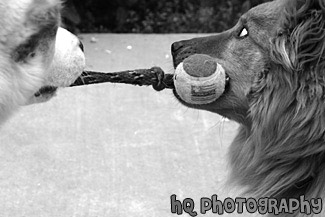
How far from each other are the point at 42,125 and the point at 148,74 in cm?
144

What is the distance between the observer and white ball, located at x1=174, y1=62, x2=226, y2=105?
273 cm

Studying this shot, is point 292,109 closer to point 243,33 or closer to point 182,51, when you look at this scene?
point 243,33

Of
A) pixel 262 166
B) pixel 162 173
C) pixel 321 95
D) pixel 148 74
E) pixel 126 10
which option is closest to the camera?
pixel 321 95

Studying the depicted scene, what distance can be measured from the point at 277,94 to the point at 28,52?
968 mm

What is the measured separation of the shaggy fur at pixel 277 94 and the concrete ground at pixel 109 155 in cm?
83

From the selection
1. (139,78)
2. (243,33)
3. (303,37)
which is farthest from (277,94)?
(139,78)

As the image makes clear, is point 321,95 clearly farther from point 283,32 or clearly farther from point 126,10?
point 126,10

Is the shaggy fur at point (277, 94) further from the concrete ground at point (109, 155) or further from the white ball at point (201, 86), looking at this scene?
the concrete ground at point (109, 155)

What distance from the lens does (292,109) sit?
2578 mm

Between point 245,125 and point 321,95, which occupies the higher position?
point 321,95

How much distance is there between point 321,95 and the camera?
248 centimetres

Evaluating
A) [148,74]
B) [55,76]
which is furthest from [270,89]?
[55,76]

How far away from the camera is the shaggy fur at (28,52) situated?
215cm

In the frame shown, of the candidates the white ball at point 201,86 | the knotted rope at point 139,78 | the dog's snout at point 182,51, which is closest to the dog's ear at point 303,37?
the white ball at point 201,86
